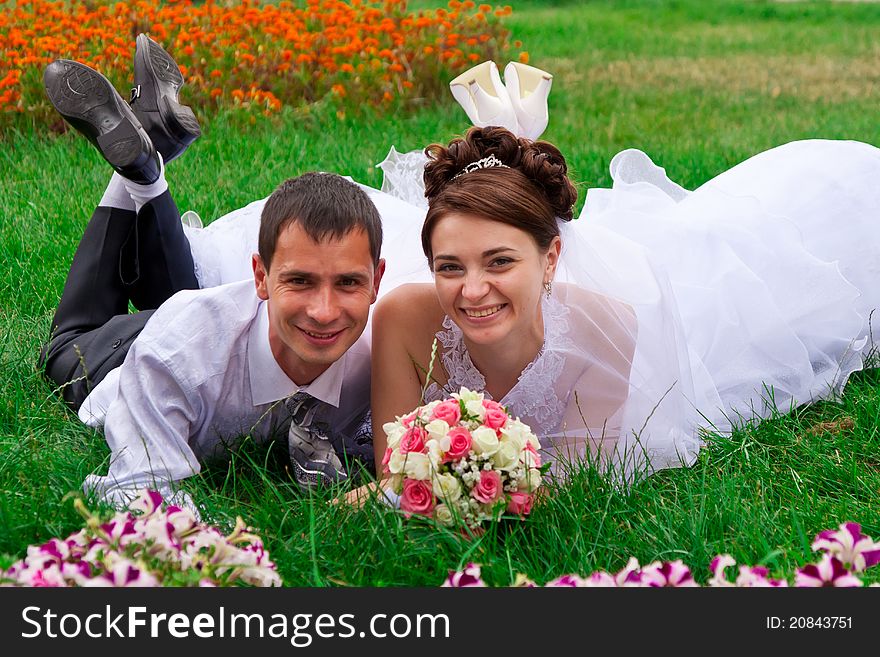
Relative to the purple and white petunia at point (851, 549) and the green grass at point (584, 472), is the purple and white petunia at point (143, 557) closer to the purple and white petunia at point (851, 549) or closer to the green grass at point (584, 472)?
the green grass at point (584, 472)

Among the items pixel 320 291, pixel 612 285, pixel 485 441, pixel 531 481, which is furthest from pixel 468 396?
pixel 612 285

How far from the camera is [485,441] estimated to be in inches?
111

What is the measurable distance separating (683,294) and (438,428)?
6.34ft

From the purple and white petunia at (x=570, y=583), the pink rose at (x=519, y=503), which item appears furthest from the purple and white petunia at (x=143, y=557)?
the pink rose at (x=519, y=503)

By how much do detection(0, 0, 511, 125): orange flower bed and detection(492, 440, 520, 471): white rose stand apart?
5253mm

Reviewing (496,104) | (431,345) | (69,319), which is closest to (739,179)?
(496,104)

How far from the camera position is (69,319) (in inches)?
170

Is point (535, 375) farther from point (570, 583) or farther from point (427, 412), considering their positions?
point (570, 583)

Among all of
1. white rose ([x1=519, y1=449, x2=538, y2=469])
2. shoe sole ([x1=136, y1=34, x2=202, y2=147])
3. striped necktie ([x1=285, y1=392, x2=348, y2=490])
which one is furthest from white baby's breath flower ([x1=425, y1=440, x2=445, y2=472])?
shoe sole ([x1=136, y1=34, x2=202, y2=147])

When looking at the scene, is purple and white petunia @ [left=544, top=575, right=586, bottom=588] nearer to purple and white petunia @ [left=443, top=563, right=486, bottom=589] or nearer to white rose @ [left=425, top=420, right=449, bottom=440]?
purple and white petunia @ [left=443, top=563, right=486, bottom=589]

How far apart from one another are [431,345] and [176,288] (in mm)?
1333

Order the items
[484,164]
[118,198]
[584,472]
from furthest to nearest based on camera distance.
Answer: [118,198] < [484,164] < [584,472]

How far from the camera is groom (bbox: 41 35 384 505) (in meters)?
3.29
